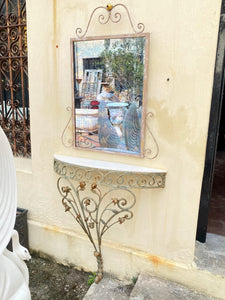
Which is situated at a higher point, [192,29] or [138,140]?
[192,29]

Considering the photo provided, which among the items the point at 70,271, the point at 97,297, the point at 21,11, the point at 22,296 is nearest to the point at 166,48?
the point at 21,11

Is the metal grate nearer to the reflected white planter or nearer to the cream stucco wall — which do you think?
the cream stucco wall

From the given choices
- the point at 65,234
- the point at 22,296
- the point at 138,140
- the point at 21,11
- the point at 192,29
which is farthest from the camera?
the point at 65,234

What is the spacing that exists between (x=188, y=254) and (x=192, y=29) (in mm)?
2023

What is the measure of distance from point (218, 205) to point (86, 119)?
94.3 inches

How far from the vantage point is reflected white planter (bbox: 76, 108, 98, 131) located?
2.49m

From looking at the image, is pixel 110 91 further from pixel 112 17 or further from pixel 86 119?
pixel 112 17

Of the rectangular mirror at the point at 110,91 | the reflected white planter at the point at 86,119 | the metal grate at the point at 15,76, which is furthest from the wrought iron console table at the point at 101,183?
the metal grate at the point at 15,76

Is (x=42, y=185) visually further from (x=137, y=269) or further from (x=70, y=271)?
(x=137, y=269)

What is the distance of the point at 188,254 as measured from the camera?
239 centimetres

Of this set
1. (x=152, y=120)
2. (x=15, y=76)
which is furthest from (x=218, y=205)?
(x=15, y=76)

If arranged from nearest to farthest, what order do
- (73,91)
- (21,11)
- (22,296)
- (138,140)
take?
(22,296) < (138,140) < (73,91) < (21,11)

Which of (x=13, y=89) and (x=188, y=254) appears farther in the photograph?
(x=13, y=89)

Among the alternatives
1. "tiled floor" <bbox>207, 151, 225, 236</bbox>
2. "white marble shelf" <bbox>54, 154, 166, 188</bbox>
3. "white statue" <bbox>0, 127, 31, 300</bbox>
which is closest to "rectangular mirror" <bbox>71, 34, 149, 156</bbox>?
"white marble shelf" <bbox>54, 154, 166, 188</bbox>
